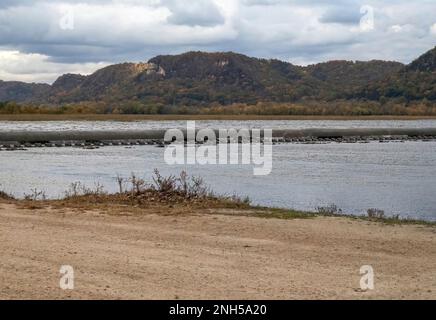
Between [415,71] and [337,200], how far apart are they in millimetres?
128210

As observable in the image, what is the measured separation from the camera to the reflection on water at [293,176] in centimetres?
1906

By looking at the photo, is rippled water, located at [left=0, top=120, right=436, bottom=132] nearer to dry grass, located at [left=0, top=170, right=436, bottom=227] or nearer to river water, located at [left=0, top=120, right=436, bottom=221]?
river water, located at [left=0, top=120, right=436, bottom=221]

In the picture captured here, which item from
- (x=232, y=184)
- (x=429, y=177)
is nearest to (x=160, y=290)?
(x=232, y=184)

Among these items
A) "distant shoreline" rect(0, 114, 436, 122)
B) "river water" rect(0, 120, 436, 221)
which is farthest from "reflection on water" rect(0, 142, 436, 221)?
"distant shoreline" rect(0, 114, 436, 122)

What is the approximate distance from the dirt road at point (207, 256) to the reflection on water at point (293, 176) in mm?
4851

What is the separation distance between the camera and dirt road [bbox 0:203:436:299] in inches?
309

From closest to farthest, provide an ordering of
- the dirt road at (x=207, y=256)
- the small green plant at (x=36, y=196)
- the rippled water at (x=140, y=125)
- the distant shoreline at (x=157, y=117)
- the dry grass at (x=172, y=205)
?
1. the dirt road at (x=207, y=256)
2. the dry grass at (x=172, y=205)
3. the small green plant at (x=36, y=196)
4. the rippled water at (x=140, y=125)
5. the distant shoreline at (x=157, y=117)

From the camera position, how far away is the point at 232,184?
76.3 feet

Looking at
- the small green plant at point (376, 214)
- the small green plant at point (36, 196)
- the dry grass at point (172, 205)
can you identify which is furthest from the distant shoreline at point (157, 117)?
the small green plant at point (376, 214)

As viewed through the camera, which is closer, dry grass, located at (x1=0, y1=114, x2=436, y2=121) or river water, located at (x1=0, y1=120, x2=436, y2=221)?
river water, located at (x1=0, y1=120, x2=436, y2=221)

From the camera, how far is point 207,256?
31.8 ft

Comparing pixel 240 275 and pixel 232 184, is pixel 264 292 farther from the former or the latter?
pixel 232 184

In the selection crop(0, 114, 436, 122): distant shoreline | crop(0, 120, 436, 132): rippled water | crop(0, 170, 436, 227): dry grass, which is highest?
crop(0, 170, 436, 227): dry grass

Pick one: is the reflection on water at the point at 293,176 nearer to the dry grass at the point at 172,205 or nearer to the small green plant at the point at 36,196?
the small green plant at the point at 36,196
